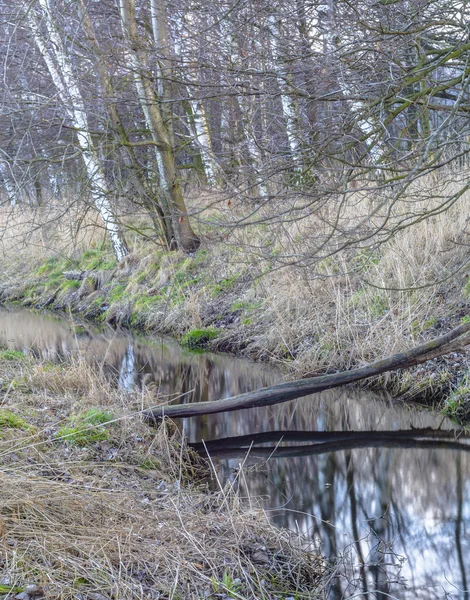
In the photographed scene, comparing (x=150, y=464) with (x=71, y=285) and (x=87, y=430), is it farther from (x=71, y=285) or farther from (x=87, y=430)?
(x=71, y=285)

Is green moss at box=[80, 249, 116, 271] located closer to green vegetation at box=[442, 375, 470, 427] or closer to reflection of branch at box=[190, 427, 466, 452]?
reflection of branch at box=[190, 427, 466, 452]

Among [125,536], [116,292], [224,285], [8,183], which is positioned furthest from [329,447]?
[116,292]

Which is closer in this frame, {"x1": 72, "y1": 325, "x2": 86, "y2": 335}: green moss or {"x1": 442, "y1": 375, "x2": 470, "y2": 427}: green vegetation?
{"x1": 442, "y1": 375, "x2": 470, "y2": 427}: green vegetation

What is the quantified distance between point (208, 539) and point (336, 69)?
12.8 ft

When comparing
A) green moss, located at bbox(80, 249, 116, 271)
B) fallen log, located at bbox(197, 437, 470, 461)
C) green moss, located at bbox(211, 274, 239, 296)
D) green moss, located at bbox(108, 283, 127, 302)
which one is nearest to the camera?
fallen log, located at bbox(197, 437, 470, 461)

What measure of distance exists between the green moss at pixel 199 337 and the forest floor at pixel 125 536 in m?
5.23

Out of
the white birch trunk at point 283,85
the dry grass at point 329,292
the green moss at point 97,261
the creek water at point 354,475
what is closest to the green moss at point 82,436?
the creek water at point 354,475

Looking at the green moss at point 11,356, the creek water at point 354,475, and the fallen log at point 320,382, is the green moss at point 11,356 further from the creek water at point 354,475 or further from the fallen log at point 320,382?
the fallen log at point 320,382

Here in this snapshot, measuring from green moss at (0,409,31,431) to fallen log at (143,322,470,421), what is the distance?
1205mm

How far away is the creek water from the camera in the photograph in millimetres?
4281

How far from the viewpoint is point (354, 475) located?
5.83 m

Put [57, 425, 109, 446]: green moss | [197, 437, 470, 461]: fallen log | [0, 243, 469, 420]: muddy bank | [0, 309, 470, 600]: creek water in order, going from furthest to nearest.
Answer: [0, 243, 469, 420]: muddy bank < [197, 437, 470, 461]: fallen log < [57, 425, 109, 446]: green moss < [0, 309, 470, 600]: creek water

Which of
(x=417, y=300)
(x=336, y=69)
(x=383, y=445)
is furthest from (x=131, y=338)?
(x=336, y=69)

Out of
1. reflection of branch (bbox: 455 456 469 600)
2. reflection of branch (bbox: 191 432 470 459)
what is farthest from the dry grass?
reflection of branch (bbox: 455 456 469 600)
